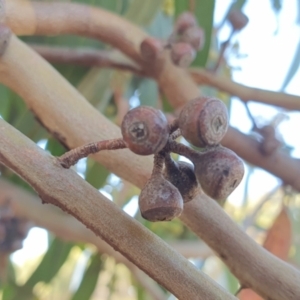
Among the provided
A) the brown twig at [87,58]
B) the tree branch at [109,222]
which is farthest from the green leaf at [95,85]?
the tree branch at [109,222]

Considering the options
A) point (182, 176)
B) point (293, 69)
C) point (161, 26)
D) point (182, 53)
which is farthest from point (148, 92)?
point (182, 176)

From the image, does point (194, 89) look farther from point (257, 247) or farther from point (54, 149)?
point (257, 247)

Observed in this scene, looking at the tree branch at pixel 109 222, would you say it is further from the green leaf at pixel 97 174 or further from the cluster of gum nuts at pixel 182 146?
the green leaf at pixel 97 174

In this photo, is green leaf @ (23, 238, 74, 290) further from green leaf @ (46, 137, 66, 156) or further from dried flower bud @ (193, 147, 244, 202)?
dried flower bud @ (193, 147, 244, 202)

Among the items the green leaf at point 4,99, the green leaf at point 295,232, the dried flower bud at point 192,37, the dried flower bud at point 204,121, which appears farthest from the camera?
the green leaf at point 295,232

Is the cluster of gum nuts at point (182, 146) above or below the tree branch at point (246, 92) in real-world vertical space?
above

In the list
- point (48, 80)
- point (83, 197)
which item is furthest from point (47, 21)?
point (83, 197)
